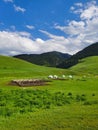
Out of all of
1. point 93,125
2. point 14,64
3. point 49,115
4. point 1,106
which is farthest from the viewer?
point 14,64

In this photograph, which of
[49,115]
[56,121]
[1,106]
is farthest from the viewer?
[1,106]

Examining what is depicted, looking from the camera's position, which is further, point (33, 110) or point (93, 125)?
point (33, 110)

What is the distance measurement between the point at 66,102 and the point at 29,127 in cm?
1225

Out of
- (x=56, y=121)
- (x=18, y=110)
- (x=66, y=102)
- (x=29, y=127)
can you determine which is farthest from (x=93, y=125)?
(x=66, y=102)

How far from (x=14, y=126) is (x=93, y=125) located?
572 centimetres

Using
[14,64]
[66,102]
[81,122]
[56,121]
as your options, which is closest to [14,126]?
[56,121]

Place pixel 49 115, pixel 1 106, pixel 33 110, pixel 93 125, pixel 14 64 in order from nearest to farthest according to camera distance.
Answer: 1. pixel 93 125
2. pixel 49 115
3. pixel 33 110
4. pixel 1 106
5. pixel 14 64

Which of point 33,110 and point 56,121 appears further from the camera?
point 33,110

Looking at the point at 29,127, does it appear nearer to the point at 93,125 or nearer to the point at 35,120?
the point at 35,120

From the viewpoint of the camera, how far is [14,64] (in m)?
188

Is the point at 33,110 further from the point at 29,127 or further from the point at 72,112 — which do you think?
the point at 29,127

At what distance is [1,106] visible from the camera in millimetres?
31766

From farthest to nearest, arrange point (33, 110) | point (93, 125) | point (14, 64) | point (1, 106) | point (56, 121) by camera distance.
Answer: point (14, 64) < point (1, 106) < point (33, 110) < point (56, 121) < point (93, 125)

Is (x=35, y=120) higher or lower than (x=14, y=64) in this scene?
lower
